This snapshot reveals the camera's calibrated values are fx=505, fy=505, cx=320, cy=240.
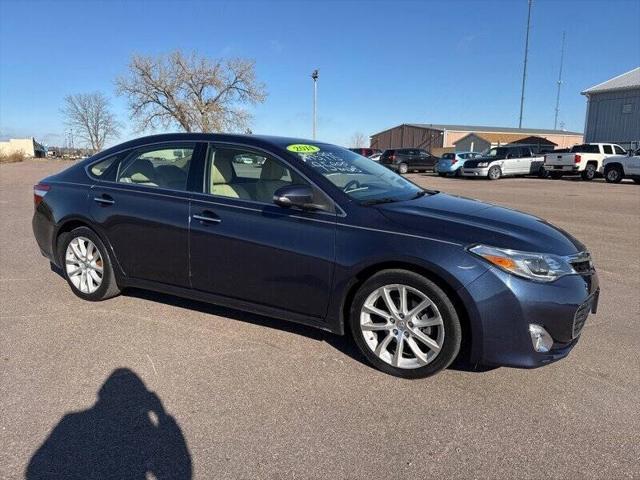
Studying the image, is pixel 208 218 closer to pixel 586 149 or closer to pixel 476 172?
pixel 476 172

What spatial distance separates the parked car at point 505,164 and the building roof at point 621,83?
12185 millimetres

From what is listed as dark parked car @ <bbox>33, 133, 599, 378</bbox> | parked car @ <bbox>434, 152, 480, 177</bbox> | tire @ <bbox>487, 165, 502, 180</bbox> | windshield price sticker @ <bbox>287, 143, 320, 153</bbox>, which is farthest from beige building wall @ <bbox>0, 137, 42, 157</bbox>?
windshield price sticker @ <bbox>287, 143, 320, 153</bbox>

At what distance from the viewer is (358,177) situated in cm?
407

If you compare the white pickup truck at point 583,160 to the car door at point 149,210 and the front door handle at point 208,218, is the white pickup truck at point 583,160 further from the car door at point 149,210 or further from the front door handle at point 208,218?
the front door handle at point 208,218

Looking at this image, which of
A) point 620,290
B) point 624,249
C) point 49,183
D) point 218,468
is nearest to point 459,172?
point 624,249

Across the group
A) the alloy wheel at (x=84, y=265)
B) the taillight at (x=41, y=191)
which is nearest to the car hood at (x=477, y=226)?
the alloy wheel at (x=84, y=265)

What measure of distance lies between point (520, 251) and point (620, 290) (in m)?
3.12

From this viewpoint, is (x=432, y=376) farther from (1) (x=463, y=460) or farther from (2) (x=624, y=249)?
(2) (x=624, y=249)

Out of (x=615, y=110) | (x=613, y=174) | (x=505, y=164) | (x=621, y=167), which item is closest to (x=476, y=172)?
(x=505, y=164)

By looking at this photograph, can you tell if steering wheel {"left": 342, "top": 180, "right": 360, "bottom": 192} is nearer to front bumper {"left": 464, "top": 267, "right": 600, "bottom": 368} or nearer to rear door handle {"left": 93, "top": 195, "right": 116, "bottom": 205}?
front bumper {"left": 464, "top": 267, "right": 600, "bottom": 368}

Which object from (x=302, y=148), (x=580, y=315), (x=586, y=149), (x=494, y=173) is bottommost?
(x=580, y=315)

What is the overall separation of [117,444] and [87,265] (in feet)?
8.27

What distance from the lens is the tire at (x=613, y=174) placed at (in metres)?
23.2

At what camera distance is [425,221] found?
10.9 feet
